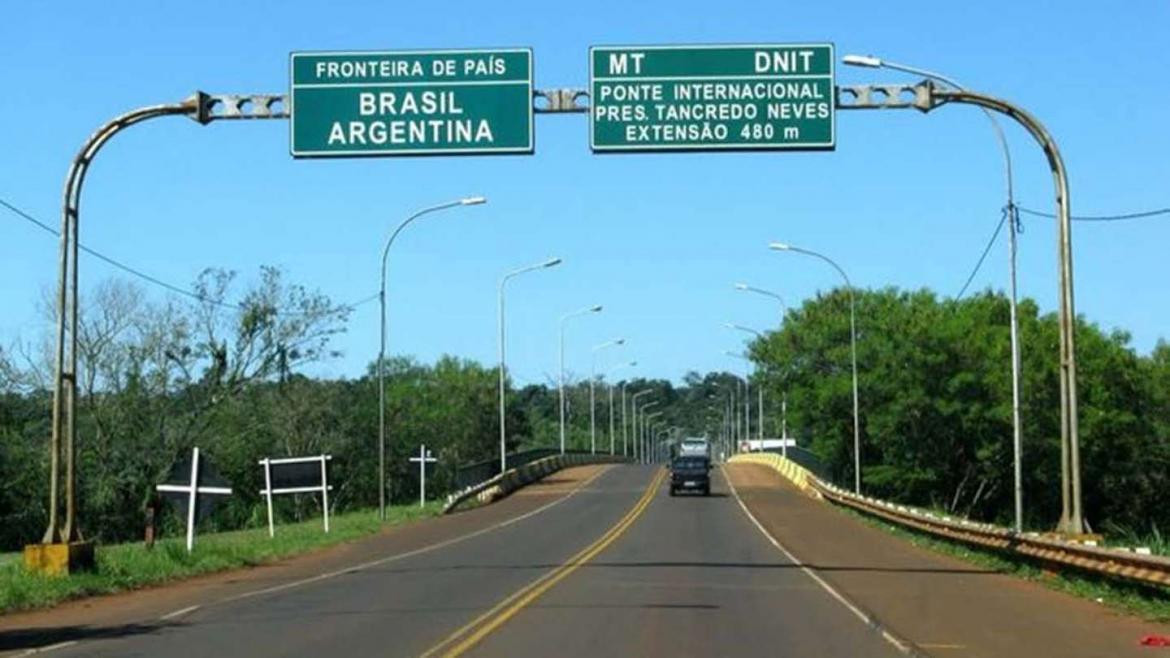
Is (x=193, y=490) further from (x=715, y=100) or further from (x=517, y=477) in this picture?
(x=517, y=477)

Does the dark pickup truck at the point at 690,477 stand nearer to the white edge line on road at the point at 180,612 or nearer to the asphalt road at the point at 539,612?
the asphalt road at the point at 539,612

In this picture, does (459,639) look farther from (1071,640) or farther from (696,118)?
(696,118)

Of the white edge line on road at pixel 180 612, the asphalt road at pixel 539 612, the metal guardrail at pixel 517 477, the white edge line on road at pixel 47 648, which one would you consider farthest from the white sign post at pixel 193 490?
the metal guardrail at pixel 517 477

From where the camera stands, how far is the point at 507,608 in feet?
70.8

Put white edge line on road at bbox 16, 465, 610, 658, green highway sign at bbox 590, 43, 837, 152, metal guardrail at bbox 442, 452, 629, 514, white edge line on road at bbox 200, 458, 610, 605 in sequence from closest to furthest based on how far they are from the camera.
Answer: white edge line on road at bbox 16, 465, 610, 658 → green highway sign at bbox 590, 43, 837, 152 → white edge line on road at bbox 200, 458, 610, 605 → metal guardrail at bbox 442, 452, 629, 514

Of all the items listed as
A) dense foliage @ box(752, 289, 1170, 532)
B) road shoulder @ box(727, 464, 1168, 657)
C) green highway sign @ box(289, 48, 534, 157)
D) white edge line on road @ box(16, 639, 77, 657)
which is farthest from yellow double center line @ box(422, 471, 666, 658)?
dense foliage @ box(752, 289, 1170, 532)

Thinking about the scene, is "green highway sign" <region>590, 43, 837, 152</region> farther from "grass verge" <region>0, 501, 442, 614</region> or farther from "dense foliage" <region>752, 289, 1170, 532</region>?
"dense foliage" <region>752, 289, 1170, 532</region>

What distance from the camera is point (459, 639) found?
1745 centimetres

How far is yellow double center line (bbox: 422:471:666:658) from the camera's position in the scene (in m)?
16.7

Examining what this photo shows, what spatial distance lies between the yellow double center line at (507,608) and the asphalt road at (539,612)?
0.09 ft

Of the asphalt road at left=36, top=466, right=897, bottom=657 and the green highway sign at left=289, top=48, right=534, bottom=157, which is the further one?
the green highway sign at left=289, top=48, right=534, bottom=157

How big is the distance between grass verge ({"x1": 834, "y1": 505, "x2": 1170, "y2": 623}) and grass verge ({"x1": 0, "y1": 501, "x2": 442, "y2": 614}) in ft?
50.0

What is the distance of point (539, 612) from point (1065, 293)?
11.1 metres

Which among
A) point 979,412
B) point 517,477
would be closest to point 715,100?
point 517,477
